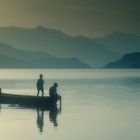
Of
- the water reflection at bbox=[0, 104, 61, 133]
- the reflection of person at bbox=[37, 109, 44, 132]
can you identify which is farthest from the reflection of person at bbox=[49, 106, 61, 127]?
the reflection of person at bbox=[37, 109, 44, 132]

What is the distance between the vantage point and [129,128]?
32.7m

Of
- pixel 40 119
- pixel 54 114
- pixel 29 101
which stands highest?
pixel 29 101

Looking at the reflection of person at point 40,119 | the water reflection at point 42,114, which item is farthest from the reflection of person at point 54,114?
the reflection of person at point 40,119

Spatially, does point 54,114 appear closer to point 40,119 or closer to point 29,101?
point 40,119

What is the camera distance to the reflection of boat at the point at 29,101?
43.8 meters

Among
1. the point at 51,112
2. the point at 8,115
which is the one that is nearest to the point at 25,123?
the point at 8,115

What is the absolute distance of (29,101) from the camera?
45188 millimetres

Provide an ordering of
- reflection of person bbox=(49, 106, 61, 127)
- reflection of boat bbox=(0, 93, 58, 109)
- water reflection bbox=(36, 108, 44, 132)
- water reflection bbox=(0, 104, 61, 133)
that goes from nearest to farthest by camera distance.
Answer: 1. water reflection bbox=(36, 108, 44, 132)
2. water reflection bbox=(0, 104, 61, 133)
3. reflection of person bbox=(49, 106, 61, 127)
4. reflection of boat bbox=(0, 93, 58, 109)

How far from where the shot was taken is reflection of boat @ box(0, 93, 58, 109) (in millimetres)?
43750

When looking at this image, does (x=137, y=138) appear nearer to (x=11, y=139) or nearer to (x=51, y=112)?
(x=11, y=139)

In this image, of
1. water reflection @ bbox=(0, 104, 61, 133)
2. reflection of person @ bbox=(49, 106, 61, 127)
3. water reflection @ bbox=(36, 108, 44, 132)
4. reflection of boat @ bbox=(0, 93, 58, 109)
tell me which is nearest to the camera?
water reflection @ bbox=(36, 108, 44, 132)

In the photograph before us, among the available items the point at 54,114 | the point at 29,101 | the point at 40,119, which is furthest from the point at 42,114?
the point at 29,101

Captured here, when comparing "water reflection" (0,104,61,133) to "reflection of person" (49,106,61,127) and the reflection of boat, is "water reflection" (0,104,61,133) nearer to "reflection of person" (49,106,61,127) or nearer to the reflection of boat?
"reflection of person" (49,106,61,127)

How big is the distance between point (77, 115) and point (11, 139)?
13.0m
